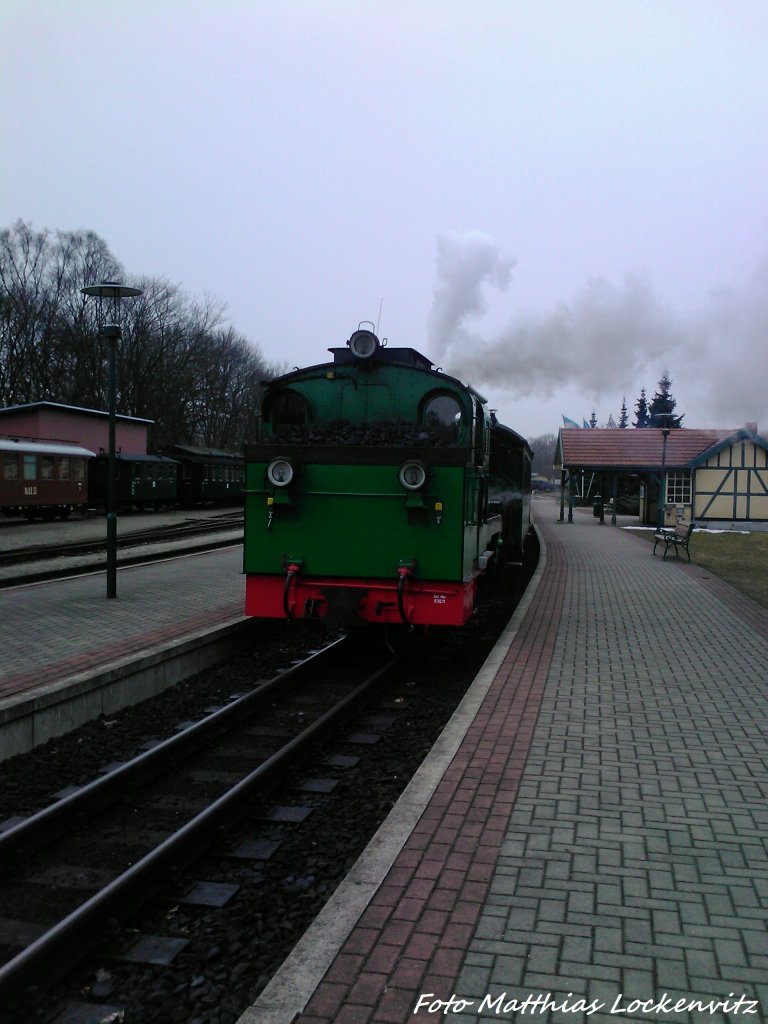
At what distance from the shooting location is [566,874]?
3.85 meters

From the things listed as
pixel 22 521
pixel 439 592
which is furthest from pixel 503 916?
pixel 22 521

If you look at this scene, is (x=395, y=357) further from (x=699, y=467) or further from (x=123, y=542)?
(x=699, y=467)

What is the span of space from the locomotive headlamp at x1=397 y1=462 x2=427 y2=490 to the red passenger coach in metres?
22.1

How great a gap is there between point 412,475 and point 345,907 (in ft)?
15.9

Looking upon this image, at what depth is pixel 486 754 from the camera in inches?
217

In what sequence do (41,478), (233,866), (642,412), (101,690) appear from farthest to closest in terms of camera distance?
(642,412), (41,478), (101,690), (233,866)

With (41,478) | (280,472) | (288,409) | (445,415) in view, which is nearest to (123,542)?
(41,478)

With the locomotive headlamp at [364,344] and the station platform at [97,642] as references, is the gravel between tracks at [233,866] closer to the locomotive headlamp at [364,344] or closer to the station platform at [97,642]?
the station platform at [97,642]

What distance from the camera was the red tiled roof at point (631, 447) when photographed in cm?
3297

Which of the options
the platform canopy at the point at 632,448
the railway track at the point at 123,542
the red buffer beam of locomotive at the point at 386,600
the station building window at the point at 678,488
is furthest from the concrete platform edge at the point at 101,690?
the station building window at the point at 678,488

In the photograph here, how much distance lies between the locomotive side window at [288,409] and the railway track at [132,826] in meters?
2.76

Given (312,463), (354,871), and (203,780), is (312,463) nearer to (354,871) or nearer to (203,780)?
(203,780)

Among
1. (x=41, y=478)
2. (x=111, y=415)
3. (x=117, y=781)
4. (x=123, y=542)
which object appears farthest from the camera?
(x=41, y=478)

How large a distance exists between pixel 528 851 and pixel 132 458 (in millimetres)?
31862
